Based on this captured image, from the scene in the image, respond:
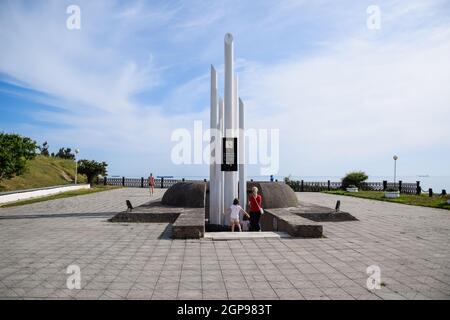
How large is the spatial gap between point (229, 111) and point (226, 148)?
148 cm

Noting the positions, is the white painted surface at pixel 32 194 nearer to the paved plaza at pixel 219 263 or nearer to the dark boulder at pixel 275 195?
the paved plaza at pixel 219 263

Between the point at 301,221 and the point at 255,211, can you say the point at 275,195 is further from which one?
the point at 301,221

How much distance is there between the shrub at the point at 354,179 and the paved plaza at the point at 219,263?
22.9 metres

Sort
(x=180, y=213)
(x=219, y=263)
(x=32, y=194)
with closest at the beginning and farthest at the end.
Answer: (x=219, y=263) < (x=180, y=213) < (x=32, y=194)

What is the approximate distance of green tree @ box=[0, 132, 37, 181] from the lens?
22.9 metres

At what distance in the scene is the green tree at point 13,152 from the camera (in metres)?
22.9

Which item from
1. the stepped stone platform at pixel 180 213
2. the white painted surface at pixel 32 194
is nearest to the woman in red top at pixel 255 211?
the stepped stone platform at pixel 180 213

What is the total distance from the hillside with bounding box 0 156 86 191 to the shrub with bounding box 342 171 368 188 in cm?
2914

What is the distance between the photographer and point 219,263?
6.55m

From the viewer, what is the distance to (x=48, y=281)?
5367 millimetres

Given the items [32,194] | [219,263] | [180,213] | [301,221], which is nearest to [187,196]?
[180,213]
